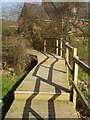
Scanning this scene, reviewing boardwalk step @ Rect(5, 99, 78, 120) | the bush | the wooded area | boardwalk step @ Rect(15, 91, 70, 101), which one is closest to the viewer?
boardwalk step @ Rect(5, 99, 78, 120)

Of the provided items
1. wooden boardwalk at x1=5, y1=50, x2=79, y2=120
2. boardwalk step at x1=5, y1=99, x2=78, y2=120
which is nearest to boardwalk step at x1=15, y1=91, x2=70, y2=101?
wooden boardwalk at x1=5, y1=50, x2=79, y2=120

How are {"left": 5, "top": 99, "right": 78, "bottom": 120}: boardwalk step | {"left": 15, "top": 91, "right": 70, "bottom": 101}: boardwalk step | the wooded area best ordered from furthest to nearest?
the wooded area, {"left": 15, "top": 91, "right": 70, "bottom": 101}: boardwalk step, {"left": 5, "top": 99, "right": 78, "bottom": 120}: boardwalk step

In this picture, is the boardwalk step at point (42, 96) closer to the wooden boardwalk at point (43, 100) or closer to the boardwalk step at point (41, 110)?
the wooden boardwalk at point (43, 100)

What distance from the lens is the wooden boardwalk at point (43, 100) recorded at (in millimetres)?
5293

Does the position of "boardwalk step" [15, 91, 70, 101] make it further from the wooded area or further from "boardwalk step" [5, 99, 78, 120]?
the wooded area

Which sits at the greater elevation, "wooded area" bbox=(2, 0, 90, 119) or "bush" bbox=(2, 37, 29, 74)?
"wooded area" bbox=(2, 0, 90, 119)

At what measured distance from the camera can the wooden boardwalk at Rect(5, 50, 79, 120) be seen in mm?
5293

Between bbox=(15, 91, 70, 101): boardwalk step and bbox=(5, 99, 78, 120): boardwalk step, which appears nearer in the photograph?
bbox=(5, 99, 78, 120): boardwalk step

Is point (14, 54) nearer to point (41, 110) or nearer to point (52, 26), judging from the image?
point (52, 26)

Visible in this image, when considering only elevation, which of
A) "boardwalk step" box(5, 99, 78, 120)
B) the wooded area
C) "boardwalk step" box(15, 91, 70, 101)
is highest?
the wooded area

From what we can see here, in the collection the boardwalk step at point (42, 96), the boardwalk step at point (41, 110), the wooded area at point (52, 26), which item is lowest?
the boardwalk step at point (41, 110)

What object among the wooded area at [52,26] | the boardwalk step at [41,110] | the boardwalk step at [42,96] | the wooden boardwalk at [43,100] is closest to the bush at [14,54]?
the wooded area at [52,26]

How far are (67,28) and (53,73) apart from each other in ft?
30.0

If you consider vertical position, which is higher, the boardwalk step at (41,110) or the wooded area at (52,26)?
the wooded area at (52,26)
